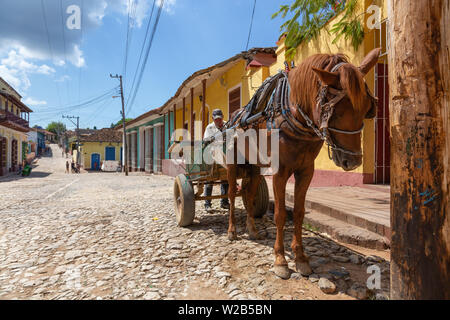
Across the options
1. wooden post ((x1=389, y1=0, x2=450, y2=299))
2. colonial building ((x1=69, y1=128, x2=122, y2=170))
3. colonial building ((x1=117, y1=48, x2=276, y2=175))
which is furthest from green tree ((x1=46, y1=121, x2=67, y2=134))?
wooden post ((x1=389, y1=0, x2=450, y2=299))

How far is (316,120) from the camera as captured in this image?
1947 mm

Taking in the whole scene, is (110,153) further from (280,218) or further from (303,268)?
(303,268)

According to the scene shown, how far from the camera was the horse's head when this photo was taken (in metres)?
1.73

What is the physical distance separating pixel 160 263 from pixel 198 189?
1451 millimetres

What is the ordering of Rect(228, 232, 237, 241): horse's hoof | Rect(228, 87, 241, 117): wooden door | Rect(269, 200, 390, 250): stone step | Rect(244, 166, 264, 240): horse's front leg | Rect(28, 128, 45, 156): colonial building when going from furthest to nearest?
Answer: Rect(28, 128, 45, 156): colonial building
Rect(228, 87, 241, 117): wooden door
Rect(244, 166, 264, 240): horse's front leg
Rect(228, 232, 237, 241): horse's hoof
Rect(269, 200, 390, 250): stone step

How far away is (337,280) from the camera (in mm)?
2248

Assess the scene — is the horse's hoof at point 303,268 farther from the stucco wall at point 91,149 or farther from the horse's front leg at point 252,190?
the stucco wall at point 91,149

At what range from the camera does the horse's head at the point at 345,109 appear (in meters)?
1.73

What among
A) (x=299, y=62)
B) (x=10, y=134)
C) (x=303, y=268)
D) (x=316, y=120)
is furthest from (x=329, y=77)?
(x=10, y=134)

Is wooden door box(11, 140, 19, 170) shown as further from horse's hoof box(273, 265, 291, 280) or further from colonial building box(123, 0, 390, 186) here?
horse's hoof box(273, 265, 291, 280)

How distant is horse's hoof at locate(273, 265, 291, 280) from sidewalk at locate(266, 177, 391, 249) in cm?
112
